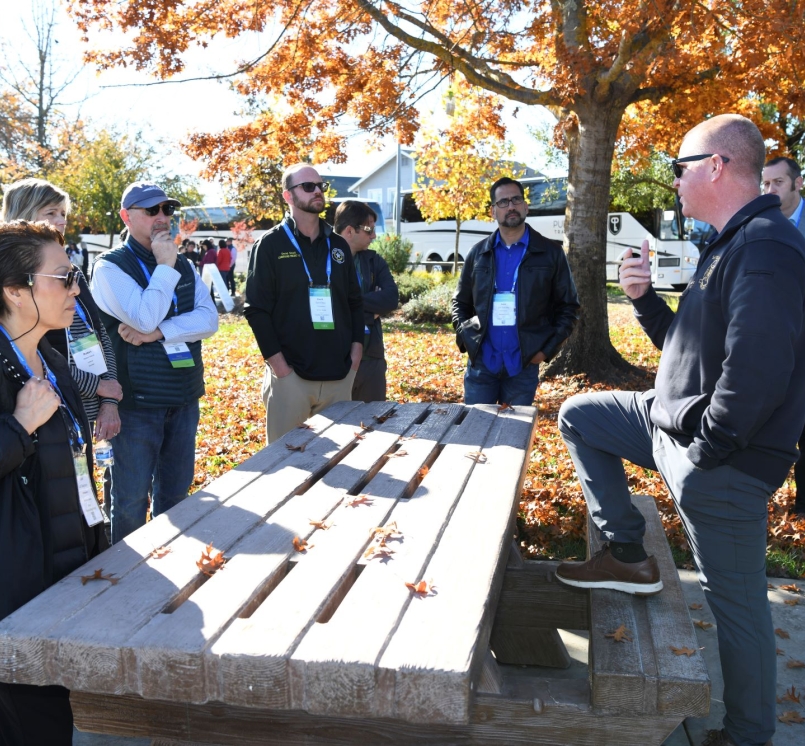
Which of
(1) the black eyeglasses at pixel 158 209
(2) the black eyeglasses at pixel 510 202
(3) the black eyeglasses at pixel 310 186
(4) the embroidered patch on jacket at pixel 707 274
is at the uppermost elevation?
(3) the black eyeglasses at pixel 310 186

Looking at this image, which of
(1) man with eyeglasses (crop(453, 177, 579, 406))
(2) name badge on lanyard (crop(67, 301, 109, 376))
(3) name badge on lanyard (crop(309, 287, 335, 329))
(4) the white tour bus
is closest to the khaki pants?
(3) name badge on lanyard (crop(309, 287, 335, 329))

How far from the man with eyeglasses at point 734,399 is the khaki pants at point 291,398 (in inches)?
97.3

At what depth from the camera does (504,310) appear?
5.21 meters

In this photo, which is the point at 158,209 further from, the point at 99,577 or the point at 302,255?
the point at 99,577

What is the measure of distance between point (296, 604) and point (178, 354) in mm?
2167

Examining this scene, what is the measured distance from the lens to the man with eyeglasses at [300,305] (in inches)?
186

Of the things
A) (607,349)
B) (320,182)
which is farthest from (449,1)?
(320,182)

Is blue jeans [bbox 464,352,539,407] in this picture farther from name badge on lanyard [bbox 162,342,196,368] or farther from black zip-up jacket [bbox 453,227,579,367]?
name badge on lanyard [bbox 162,342,196,368]

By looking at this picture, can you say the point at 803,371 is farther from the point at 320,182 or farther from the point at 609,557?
the point at 320,182

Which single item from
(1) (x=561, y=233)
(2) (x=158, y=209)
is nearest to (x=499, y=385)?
(2) (x=158, y=209)

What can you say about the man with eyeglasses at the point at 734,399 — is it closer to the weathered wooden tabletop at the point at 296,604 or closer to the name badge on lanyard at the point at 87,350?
the weathered wooden tabletop at the point at 296,604

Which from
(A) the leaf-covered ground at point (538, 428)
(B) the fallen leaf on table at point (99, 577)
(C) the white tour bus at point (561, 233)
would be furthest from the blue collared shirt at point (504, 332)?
(C) the white tour bus at point (561, 233)

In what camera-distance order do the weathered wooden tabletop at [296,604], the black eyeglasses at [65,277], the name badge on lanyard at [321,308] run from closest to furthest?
the weathered wooden tabletop at [296,604], the black eyeglasses at [65,277], the name badge on lanyard at [321,308]

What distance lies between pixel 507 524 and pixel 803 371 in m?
1.09
